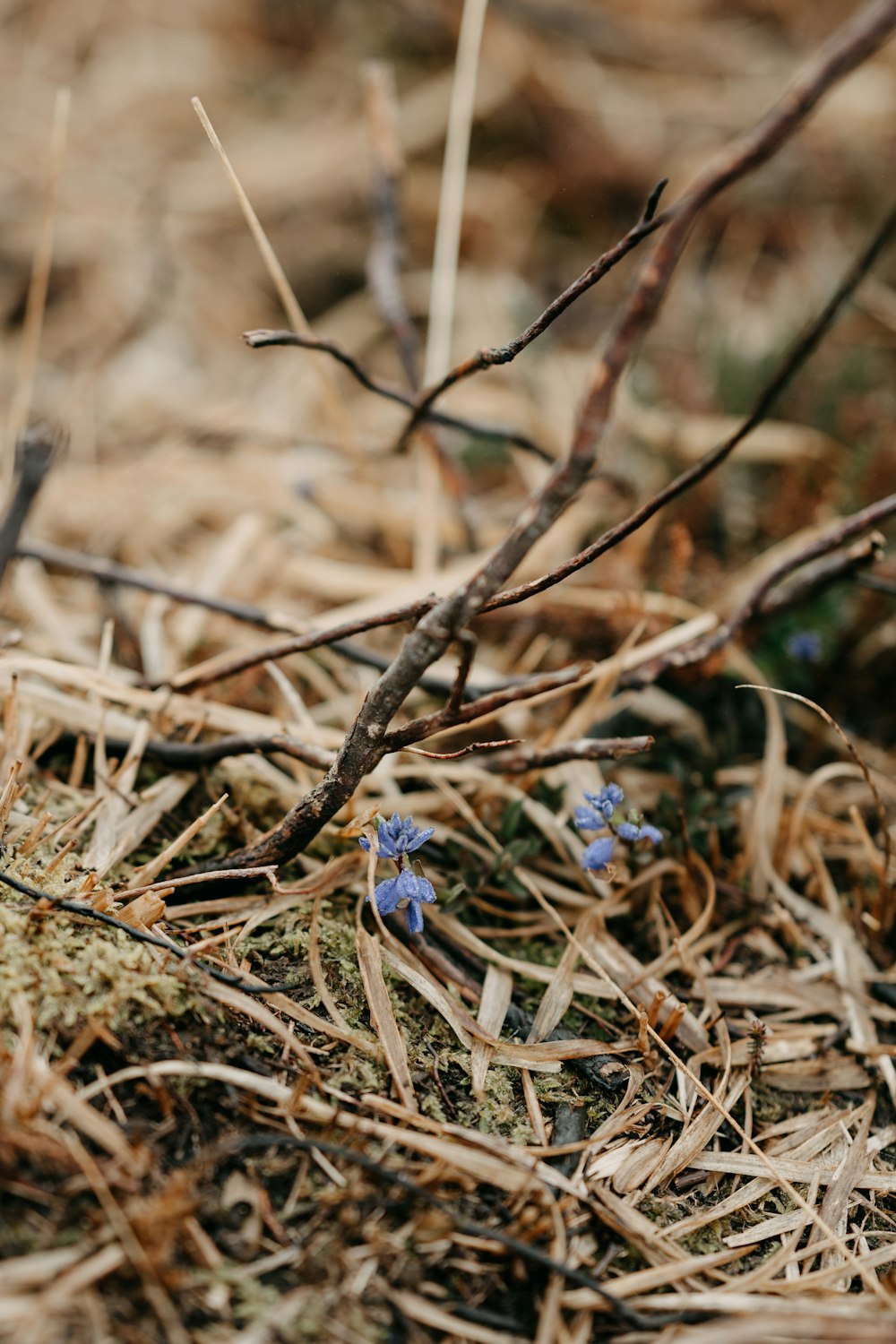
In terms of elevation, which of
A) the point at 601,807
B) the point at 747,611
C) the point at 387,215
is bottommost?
the point at 601,807

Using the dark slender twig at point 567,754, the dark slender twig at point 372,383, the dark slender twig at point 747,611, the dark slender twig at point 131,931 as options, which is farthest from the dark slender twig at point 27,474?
the dark slender twig at point 747,611

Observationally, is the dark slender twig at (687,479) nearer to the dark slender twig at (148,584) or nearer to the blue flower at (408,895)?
the blue flower at (408,895)

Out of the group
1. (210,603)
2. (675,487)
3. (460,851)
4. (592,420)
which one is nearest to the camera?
(592,420)

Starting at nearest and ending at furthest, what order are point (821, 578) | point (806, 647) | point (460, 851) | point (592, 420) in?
point (592, 420)
point (460, 851)
point (821, 578)
point (806, 647)

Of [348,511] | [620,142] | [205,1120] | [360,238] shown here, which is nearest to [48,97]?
[360,238]

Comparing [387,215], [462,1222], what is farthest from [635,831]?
[387,215]

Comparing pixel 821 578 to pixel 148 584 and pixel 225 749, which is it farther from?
pixel 148 584

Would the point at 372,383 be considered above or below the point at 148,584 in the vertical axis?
above
